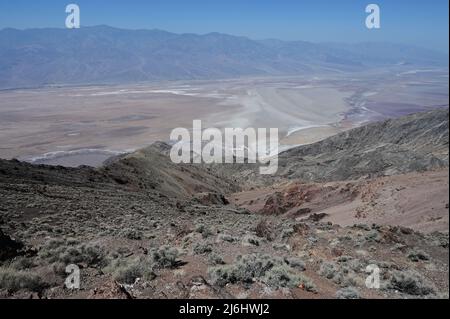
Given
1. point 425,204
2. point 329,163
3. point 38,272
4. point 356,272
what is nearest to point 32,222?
point 38,272

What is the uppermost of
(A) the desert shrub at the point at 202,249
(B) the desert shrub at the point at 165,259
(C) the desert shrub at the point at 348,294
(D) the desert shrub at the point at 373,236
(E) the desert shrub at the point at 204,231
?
(C) the desert shrub at the point at 348,294

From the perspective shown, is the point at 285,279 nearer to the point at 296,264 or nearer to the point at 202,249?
the point at 296,264

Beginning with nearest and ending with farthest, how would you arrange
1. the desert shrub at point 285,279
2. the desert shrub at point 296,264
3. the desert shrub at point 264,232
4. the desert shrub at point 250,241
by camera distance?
1. the desert shrub at point 285,279
2. the desert shrub at point 296,264
3. the desert shrub at point 250,241
4. the desert shrub at point 264,232

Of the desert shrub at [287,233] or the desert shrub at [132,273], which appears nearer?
the desert shrub at [132,273]

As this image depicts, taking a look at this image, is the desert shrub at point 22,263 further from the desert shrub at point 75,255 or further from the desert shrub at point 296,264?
the desert shrub at point 296,264

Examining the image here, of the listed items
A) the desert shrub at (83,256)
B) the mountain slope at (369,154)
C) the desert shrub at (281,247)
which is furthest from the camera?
the mountain slope at (369,154)

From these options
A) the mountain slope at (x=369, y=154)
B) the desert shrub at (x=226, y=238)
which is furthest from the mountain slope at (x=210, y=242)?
the mountain slope at (x=369, y=154)
